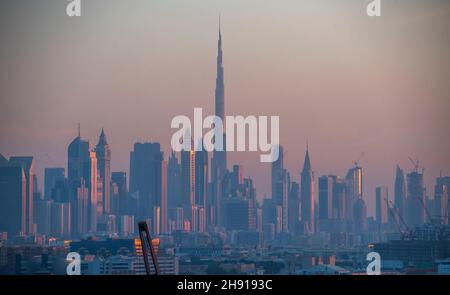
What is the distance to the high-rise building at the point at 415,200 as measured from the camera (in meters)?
41.9

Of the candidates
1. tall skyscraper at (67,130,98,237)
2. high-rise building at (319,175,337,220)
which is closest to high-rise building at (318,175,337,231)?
high-rise building at (319,175,337,220)

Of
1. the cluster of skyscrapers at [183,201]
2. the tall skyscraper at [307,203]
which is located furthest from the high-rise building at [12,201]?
the tall skyscraper at [307,203]

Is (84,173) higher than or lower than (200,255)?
higher

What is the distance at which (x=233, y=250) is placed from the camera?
4569 cm

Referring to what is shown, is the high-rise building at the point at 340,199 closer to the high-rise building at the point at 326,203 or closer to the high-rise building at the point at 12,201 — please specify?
the high-rise building at the point at 326,203

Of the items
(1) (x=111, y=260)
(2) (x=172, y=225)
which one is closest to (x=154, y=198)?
(2) (x=172, y=225)

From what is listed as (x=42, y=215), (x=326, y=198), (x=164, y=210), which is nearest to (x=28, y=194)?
(x=42, y=215)

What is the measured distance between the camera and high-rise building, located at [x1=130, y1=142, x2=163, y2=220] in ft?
137

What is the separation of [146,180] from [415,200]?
1158 cm

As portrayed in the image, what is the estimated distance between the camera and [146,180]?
47406mm

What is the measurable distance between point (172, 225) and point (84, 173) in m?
4.61

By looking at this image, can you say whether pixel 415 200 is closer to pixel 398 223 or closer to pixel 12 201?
pixel 398 223
